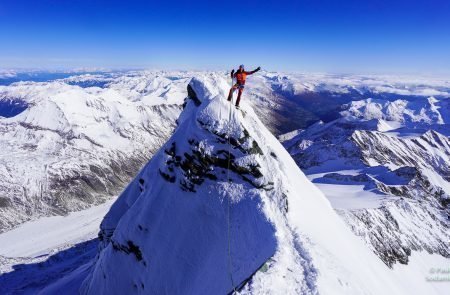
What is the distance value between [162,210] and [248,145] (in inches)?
455

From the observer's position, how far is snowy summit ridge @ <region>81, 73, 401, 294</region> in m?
19.9

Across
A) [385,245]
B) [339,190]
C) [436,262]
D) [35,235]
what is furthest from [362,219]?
[35,235]

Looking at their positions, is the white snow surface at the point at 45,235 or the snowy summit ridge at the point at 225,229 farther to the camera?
the white snow surface at the point at 45,235

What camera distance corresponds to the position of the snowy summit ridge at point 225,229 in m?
19.9

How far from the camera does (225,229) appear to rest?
2595 centimetres

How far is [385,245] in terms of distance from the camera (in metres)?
55.5

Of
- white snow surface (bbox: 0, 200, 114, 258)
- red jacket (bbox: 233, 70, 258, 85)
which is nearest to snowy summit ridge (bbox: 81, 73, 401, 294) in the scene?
red jacket (bbox: 233, 70, 258, 85)

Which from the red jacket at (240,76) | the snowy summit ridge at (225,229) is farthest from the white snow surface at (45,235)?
the red jacket at (240,76)

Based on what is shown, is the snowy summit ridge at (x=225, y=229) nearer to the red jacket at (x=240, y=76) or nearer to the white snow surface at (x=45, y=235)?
the red jacket at (x=240, y=76)

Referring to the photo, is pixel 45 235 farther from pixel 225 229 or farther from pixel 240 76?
pixel 240 76

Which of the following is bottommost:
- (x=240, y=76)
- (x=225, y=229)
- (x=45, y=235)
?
(x=45, y=235)

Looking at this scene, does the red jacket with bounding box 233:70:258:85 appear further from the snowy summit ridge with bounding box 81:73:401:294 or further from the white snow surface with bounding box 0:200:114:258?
the white snow surface with bounding box 0:200:114:258

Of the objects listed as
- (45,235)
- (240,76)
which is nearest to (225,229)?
(240,76)

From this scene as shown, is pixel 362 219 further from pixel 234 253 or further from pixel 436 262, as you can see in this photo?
pixel 234 253
